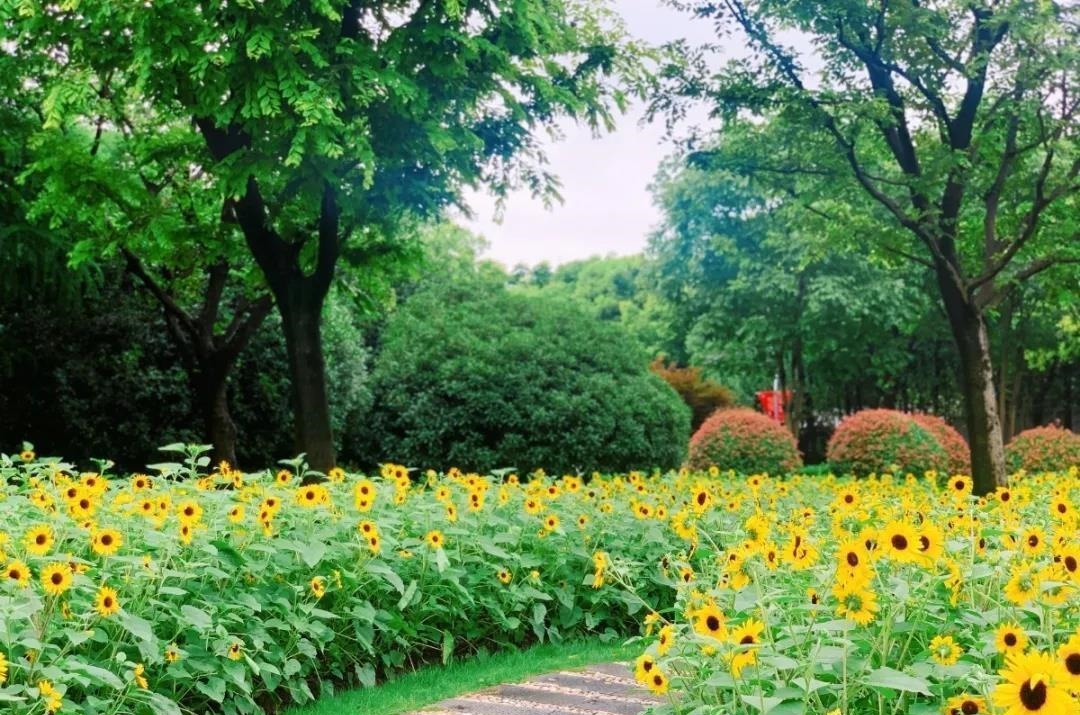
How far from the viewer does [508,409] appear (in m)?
12.3

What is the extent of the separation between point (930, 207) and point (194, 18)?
6.19 metres

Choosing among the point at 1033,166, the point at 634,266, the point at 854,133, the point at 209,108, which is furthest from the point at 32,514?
the point at 634,266

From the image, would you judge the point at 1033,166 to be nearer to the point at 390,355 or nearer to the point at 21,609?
the point at 390,355

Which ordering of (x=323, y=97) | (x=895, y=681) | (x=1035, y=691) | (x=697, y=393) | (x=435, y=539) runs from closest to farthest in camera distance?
(x=1035, y=691)
(x=895, y=681)
(x=435, y=539)
(x=323, y=97)
(x=697, y=393)

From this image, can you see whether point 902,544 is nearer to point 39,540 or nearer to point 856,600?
point 856,600

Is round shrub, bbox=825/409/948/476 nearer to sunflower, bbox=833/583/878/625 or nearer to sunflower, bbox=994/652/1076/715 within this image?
sunflower, bbox=833/583/878/625

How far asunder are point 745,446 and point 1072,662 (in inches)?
496

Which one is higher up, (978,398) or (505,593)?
(978,398)

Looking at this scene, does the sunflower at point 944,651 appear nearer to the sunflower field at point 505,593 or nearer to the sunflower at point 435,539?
the sunflower field at point 505,593

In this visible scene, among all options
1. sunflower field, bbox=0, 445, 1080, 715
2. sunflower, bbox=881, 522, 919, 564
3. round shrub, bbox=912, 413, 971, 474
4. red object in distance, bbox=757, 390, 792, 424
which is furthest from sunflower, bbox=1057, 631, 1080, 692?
red object in distance, bbox=757, 390, 792, 424

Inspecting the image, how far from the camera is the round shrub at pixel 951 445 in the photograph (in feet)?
51.1

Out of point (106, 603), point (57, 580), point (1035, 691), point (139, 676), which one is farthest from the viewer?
point (139, 676)

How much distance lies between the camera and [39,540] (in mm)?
3420

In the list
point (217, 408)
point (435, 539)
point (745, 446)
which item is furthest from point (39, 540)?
point (745, 446)
